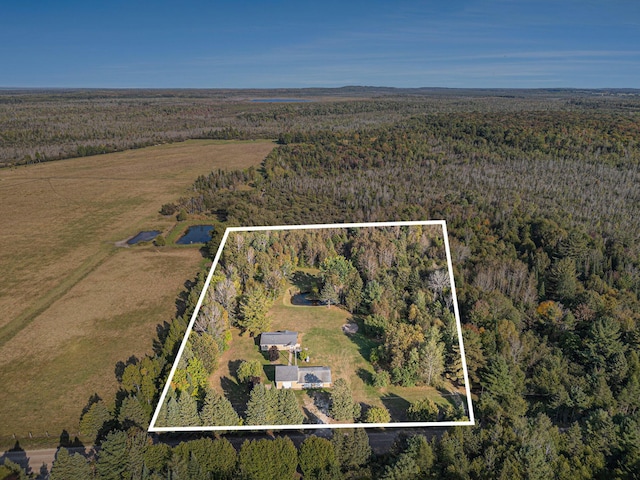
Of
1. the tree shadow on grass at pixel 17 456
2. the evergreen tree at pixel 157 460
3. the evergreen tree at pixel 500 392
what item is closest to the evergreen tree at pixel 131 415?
the evergreen tree at pixel 157 460

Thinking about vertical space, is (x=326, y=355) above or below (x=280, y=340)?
below

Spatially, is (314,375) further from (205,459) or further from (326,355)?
(205,459)

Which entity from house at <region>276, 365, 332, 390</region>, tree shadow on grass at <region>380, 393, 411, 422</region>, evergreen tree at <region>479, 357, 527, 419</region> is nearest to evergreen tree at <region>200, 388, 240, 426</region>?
house at <region>276, 365, 332, 390</region>

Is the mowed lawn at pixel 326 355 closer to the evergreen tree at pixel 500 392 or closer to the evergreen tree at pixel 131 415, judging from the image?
the evergreen tree at pixel 500 392

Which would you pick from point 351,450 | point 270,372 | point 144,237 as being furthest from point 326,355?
point 144,237

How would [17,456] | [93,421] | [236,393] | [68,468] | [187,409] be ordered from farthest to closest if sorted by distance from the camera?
[93,421] < [17,456] < [68,468] < [187,409] < [236,393]
